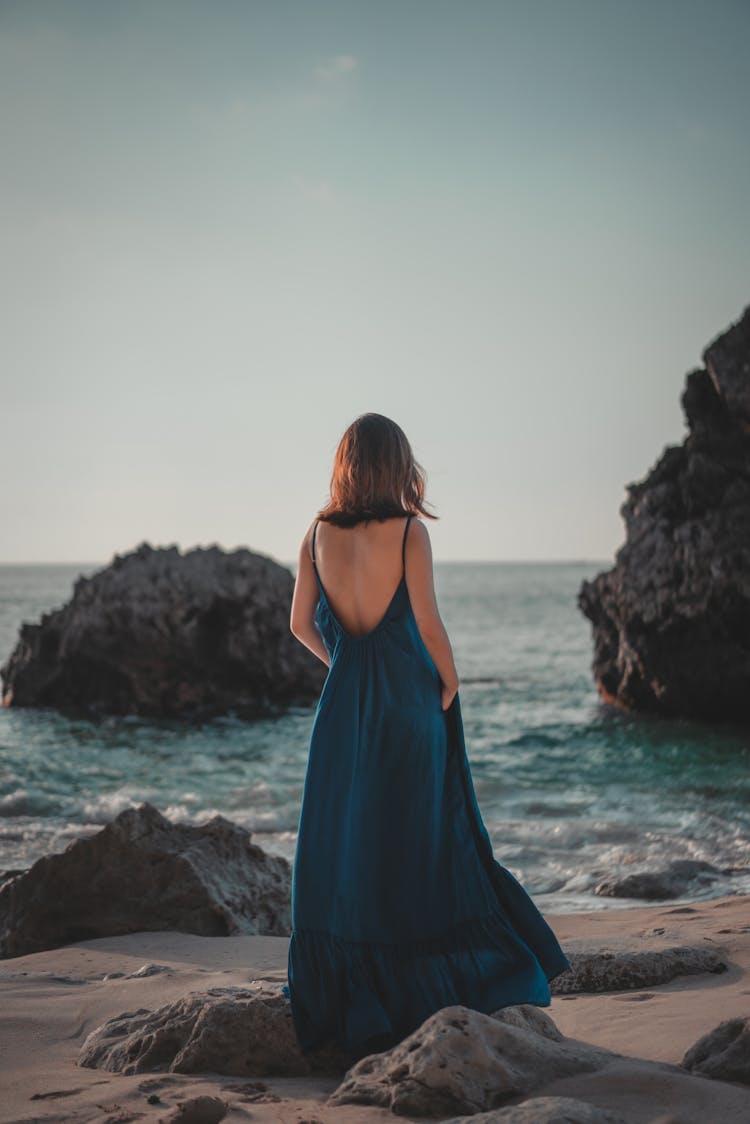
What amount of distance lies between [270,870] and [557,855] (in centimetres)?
300

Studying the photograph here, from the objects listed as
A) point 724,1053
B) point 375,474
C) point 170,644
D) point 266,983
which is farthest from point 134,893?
point 170,644

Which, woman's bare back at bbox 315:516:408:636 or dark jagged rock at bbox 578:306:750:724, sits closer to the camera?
woman's bare back at bbox 315:516:408:636

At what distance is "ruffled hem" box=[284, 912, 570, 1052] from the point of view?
138 inches

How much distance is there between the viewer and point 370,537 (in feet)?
12.4

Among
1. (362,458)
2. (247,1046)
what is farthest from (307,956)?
(362,458)

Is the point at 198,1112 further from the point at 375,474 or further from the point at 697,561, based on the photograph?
the point at 697,561

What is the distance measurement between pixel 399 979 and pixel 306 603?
1458mm

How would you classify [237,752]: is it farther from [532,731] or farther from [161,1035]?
[161,1035]

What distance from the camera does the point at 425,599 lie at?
378 centimetres

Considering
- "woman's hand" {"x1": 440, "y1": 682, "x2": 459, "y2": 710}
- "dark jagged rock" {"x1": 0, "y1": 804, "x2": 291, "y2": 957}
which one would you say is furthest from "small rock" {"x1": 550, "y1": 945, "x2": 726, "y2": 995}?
"dark jagged rock" {"x1": 0, "y1": 804, "x2": 291, "y2": 957}

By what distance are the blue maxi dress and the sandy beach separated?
31cm

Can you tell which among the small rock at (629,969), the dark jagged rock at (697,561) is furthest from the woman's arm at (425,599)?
the dark jagged rock at (697,561)

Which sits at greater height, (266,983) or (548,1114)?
(548,1114)

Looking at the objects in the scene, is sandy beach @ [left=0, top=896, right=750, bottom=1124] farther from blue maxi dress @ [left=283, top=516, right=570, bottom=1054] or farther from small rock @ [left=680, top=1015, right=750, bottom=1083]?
blue maxi dress @ [left=283, top=516, right=570, bottom=1054]
